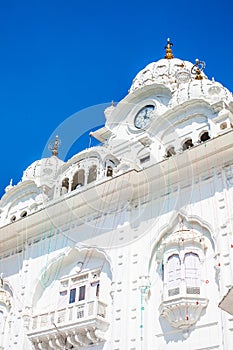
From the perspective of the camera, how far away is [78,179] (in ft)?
65.6

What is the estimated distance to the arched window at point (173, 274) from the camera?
14.3 meters

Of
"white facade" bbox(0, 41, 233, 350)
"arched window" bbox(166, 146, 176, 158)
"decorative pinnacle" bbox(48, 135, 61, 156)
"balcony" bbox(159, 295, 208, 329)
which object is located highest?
"decorative pinnacle" bbox(48, 135, 61, 156)

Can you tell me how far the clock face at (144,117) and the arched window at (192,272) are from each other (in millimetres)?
6976

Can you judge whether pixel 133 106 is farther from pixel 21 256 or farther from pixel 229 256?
pixel 229 256

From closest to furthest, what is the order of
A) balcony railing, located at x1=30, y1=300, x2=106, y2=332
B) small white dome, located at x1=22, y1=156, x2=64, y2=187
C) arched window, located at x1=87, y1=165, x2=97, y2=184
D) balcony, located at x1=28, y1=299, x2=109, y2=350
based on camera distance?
1. balcony, located at x1=28, y1=299, x2=109, y2=350
2. balcony railing, located at x1=30, y1=300, x2=106, y2=332
3. arched window, located at x1=87, y1=165, x2=97, y2=184
4. small white dome, located at x1=22, y1=156, x2=64, y2=187

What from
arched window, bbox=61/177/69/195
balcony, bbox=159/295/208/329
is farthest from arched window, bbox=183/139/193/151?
balcony, bbox=159/295/208/329

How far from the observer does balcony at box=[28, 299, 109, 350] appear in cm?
1511

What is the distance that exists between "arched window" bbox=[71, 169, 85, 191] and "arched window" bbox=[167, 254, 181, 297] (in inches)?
239

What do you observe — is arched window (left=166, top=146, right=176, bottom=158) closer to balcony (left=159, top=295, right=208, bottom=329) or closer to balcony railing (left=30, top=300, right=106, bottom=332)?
balcony railing (left=30, top=300, right=106, bottom=332)

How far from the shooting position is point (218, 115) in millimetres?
17531

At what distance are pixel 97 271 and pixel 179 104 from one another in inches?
250

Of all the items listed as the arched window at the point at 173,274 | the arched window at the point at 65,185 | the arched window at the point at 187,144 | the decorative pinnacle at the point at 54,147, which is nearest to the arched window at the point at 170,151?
the arched window at the point at 187,144

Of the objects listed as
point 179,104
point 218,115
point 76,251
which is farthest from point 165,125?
point 76,251

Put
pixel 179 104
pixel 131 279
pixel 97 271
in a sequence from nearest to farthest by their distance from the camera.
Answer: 1. pixel 131 279
2. pixel 97 271
3. pixel 179 104
